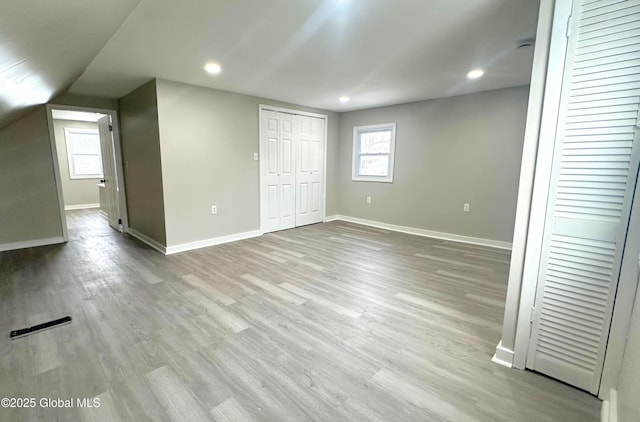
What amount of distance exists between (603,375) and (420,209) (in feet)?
12.1

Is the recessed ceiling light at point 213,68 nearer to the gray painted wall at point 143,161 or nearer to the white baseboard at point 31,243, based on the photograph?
the gray painted wall at point 143,161

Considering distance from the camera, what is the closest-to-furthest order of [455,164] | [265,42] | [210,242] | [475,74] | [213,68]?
[265,42], [213,68], [475,74], [210,242], [455,164]

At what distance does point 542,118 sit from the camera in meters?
1.57

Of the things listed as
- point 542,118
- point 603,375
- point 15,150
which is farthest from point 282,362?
point 15,150

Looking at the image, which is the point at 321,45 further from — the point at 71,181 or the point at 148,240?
the point at 71,181

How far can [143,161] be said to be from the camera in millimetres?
4293

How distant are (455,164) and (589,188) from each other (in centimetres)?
330

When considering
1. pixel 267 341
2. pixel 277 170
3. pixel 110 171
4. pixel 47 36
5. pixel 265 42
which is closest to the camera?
pixel 47 36

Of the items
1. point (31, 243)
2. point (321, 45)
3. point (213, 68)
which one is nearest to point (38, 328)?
point (213, 68)

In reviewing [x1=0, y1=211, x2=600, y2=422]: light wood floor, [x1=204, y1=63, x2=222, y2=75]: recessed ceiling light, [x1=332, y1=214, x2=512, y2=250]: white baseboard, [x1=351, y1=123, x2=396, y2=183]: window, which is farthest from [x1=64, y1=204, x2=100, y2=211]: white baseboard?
[x1=351, y1=123, x2=396, y2=183]: window

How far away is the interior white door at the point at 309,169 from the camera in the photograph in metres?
5.53

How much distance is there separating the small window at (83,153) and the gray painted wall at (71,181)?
0.27 feet

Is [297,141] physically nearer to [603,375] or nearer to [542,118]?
[542,118]

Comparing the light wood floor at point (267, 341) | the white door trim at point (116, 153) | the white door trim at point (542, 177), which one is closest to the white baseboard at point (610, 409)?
the light wood floor at point (267, 341)
